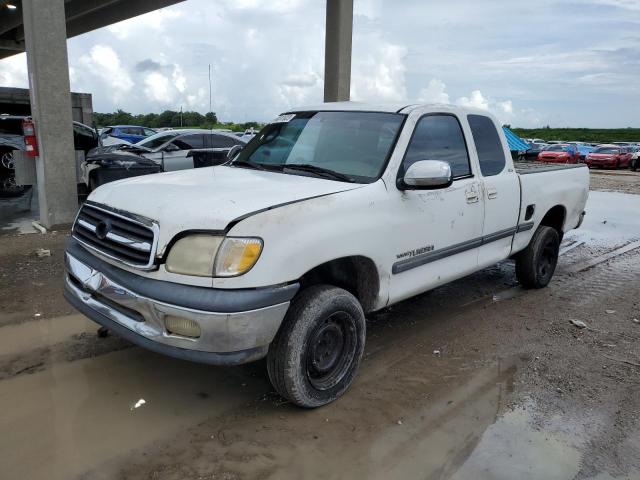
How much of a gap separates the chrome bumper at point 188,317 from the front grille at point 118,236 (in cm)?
17

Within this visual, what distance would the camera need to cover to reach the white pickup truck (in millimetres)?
2857

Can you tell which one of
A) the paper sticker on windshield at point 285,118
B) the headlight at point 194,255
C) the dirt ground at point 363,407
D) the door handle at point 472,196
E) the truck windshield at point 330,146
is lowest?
the dirt ground at point 363,407

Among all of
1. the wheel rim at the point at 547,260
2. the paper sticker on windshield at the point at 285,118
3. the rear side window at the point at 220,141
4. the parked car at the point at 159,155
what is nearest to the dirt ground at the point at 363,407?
the wheel rim at the point at 547,260

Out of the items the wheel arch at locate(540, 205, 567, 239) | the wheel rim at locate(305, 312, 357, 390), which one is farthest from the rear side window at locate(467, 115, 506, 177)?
the wheel rim at locate(305, 312, 357, 390)

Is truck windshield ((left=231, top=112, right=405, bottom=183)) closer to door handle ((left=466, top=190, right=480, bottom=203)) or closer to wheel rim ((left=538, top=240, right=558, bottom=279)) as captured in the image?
door handle ((left=466, top=190, right=480, bottom=203))

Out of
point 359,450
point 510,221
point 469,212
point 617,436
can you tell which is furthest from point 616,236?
point 359,450

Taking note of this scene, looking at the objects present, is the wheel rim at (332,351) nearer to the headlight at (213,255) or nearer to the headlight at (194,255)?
the headlight at (213,255)

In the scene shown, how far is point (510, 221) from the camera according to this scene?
4.96 meters

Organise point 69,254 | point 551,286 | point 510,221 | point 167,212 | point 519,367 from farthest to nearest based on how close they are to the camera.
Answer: point 551,286 < point 510,221 < point 519,367 < point 69,254 < point 167,212

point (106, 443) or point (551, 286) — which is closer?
point (106, 443)

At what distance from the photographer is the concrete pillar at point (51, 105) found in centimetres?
758

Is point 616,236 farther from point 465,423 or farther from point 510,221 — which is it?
point 465,423

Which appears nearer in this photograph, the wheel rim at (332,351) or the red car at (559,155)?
the wheel rim at (332,351)

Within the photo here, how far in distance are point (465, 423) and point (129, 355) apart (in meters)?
2.43
